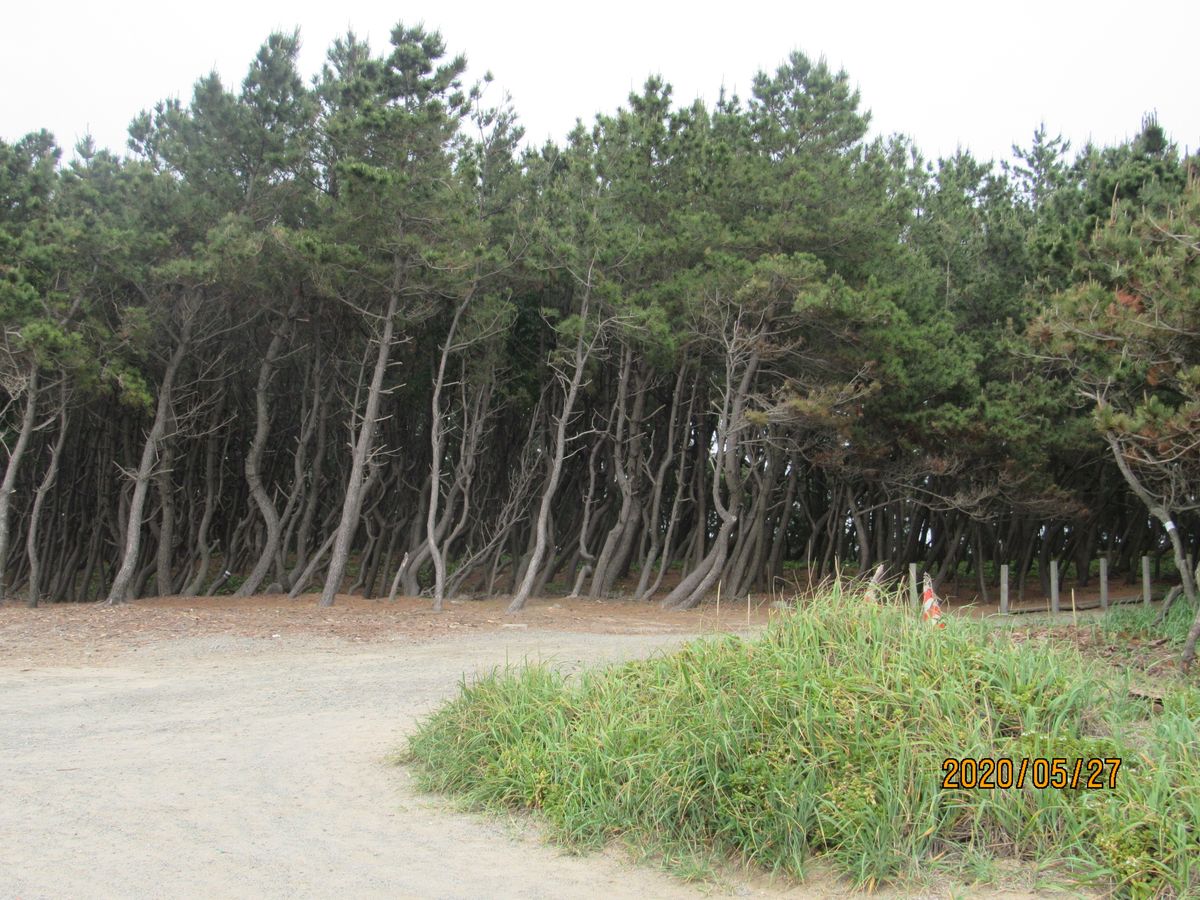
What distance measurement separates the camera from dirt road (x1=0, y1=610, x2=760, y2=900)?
457cm

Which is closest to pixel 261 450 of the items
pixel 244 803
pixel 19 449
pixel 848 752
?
pixel 19 449

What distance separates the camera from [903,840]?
4605 millimetres

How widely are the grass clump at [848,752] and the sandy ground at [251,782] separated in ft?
0.87

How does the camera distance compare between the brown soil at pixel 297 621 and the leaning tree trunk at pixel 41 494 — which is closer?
the brown soil at pixel 297 621

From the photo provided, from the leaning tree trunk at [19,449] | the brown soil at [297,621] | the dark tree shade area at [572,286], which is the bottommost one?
the brown soil at [297,621]

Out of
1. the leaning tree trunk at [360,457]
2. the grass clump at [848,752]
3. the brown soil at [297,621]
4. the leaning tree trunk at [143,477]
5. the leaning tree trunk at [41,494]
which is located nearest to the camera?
the grass clump at [848,752]

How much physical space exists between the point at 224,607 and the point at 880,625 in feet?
48.7

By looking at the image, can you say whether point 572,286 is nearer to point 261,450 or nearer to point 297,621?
point 261,450

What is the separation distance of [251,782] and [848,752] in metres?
3.77

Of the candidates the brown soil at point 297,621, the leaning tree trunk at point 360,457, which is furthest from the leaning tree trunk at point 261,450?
the leaning tree trunk at point 360,457

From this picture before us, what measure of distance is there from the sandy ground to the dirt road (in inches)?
0.6

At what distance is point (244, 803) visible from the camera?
5785 millimetres

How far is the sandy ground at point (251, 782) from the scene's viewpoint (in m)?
4.58

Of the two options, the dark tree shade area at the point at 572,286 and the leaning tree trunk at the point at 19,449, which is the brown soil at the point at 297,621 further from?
the leaning tree trunk at the point at 19,449
